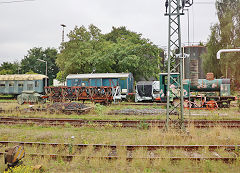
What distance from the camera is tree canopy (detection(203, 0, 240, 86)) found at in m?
30.6

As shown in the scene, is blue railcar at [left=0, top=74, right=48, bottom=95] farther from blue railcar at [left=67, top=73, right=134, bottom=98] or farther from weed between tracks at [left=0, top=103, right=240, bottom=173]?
weed between tracks at [left=0, top=103, right=240, bottom=173]

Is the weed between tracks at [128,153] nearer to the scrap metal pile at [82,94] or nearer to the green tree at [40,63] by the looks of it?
the scrap metal pile at [82,94]

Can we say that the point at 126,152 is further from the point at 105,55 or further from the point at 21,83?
the point at 21,83

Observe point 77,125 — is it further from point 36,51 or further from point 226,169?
point 36,51

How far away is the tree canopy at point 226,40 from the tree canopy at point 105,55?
1283 centimetres

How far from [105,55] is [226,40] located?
23.2m

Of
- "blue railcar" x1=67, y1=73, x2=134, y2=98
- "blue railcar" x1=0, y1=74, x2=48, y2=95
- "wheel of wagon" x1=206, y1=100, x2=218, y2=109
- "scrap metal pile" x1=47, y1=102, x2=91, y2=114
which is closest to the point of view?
"scrap metal pile" x1=47, y1=102, x2=91, y2=114

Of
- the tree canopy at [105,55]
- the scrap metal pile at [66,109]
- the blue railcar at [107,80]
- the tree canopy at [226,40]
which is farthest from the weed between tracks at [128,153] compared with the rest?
the tree canopy at [226,40]

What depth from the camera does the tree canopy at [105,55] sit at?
27531 millimetres

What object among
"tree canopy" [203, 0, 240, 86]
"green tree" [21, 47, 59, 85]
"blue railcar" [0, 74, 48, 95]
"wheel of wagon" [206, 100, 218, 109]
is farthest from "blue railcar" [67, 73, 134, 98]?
"green tree" [21, 47, 59, 85]

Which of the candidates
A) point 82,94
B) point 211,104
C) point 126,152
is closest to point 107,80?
point 82,94

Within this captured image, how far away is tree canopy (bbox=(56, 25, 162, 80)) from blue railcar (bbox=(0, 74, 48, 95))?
5.29 m

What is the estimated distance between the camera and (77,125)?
1051cm

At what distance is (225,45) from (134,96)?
2196 centimetres
